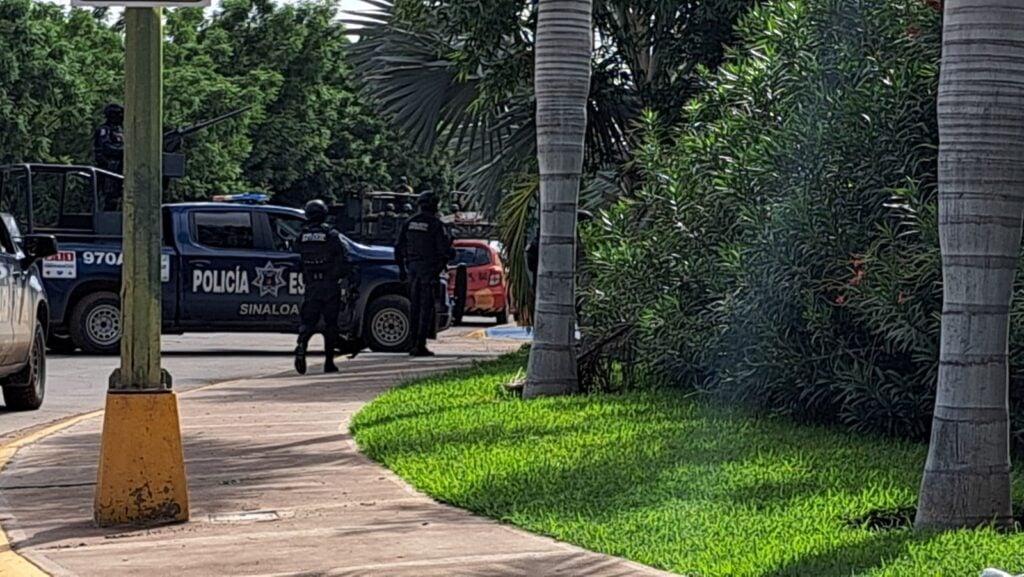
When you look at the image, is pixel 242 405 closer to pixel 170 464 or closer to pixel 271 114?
pixel 170 464

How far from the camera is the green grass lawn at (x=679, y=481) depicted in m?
6.71

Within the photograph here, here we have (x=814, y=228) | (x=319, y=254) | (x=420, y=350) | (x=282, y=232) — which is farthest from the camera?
(x=282, y=232)

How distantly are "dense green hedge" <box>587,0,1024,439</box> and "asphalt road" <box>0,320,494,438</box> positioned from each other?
4940mm

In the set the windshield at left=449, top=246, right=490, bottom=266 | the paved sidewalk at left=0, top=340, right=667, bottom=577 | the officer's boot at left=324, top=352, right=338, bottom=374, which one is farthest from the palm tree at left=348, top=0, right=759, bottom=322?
the windshield at left=449, top=246, right=490, bottom=266

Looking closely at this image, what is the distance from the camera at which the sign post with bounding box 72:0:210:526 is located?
308 inches

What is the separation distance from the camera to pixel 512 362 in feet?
55.9

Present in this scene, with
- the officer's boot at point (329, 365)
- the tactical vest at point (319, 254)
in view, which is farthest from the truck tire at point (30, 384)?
the officer's boot at point (329, 365)

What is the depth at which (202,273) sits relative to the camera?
2008cm

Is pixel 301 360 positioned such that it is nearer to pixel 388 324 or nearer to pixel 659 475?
pixel 388 324

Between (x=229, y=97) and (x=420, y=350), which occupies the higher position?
(x=229, y=97)

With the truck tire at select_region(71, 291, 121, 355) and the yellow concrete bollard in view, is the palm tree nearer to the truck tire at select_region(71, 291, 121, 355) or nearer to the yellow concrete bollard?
the truck tire at select_region(71, 291, 121, 355)

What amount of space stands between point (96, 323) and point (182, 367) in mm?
1713

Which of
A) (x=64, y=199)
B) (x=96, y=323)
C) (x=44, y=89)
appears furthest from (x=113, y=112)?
(x=44, y=89)

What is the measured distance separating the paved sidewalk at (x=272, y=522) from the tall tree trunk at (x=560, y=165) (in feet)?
6.81
